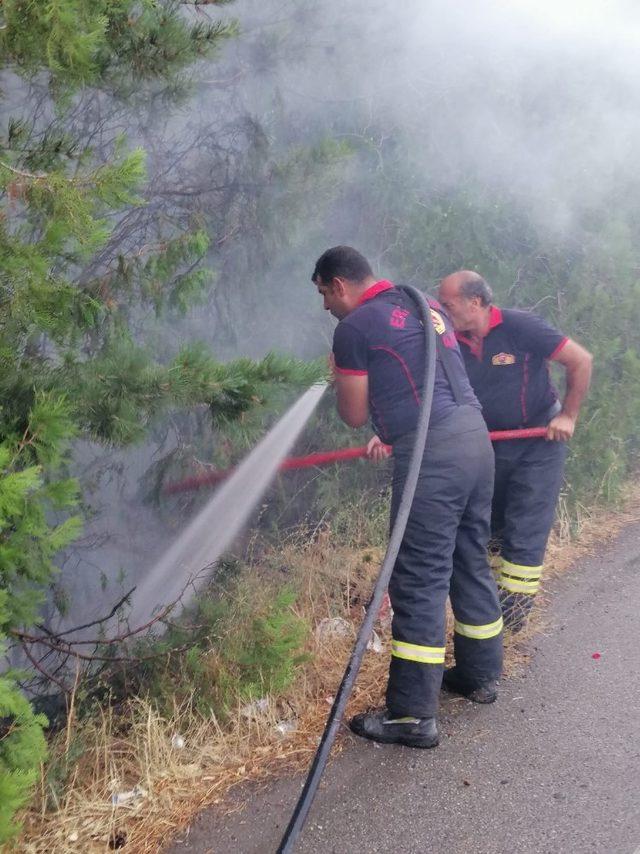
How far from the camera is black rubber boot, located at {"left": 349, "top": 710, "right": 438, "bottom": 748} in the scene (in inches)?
130

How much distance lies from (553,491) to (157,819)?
2511 millimetres

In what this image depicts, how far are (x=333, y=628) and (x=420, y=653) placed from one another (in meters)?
0.86

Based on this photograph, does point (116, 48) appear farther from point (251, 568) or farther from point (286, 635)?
point (251, 568)

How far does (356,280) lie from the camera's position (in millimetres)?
3703

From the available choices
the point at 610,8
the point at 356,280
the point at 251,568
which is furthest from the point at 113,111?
the point at 610,8

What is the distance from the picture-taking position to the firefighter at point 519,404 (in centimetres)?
425

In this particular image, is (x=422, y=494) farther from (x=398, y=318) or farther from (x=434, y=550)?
(x=398, y=318)

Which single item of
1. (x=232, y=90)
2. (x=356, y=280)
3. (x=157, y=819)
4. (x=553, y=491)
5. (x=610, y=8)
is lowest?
(x=157, y=819)

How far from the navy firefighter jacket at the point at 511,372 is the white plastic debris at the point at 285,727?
1896 mm

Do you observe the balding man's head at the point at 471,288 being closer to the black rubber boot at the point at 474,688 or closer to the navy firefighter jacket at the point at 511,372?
the navy firefighter jacket at the point at 511,372

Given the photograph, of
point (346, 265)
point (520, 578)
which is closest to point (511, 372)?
point (520, 578)

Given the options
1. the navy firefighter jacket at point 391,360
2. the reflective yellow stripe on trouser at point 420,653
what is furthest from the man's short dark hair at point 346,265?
the reflective yellow stripe on trouser at point 420,653

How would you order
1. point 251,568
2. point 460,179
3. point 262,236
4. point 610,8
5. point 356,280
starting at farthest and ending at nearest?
1. point 610,8
2. point 460,179
3. point 262,236
4. point 251,568
5. point 356,280

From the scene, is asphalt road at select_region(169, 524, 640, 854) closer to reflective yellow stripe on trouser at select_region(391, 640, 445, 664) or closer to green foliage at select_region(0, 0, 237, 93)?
reflective yellow stripe on trouser at select_region(391, 640, 445, 664)
